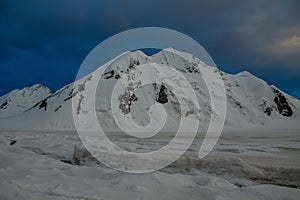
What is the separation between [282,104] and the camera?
78562 millimetres

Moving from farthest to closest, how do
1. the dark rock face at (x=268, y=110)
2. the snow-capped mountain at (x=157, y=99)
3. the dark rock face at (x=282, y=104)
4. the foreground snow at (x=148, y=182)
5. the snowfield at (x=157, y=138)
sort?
the dark rock face at (x=282, y=104) < the dark rock face at (x=268, y=110) < the snow-capped mountain at (x=157, y=99) < the snowfield at (x=157, y=138) < the foreground snow at (x=148, y=182)

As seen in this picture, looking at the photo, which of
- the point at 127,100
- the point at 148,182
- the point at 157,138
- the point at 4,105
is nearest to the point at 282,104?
the point at 127,100

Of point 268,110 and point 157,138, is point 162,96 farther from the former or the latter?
point 157,138

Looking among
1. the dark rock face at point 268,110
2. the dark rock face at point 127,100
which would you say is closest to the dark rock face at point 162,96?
the dark rock face at point 127,100

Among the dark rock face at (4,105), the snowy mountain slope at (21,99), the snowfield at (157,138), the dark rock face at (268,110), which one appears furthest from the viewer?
the dark rock face at (4,105)

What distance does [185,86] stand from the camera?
72.0 meters

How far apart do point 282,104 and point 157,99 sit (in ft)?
145

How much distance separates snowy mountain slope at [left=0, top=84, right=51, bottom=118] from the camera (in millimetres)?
121606

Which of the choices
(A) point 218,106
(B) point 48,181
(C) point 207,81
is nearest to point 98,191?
(B) point 48,181

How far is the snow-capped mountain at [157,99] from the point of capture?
167ft

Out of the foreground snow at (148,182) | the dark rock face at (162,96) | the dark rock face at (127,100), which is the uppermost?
the dark rock face at (162,96)

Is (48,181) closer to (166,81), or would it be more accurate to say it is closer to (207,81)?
(166,81)

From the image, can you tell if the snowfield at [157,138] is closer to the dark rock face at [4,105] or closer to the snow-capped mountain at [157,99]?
the snow-capped mountain at [157,99]

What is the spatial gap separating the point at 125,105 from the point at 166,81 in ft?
56.0
